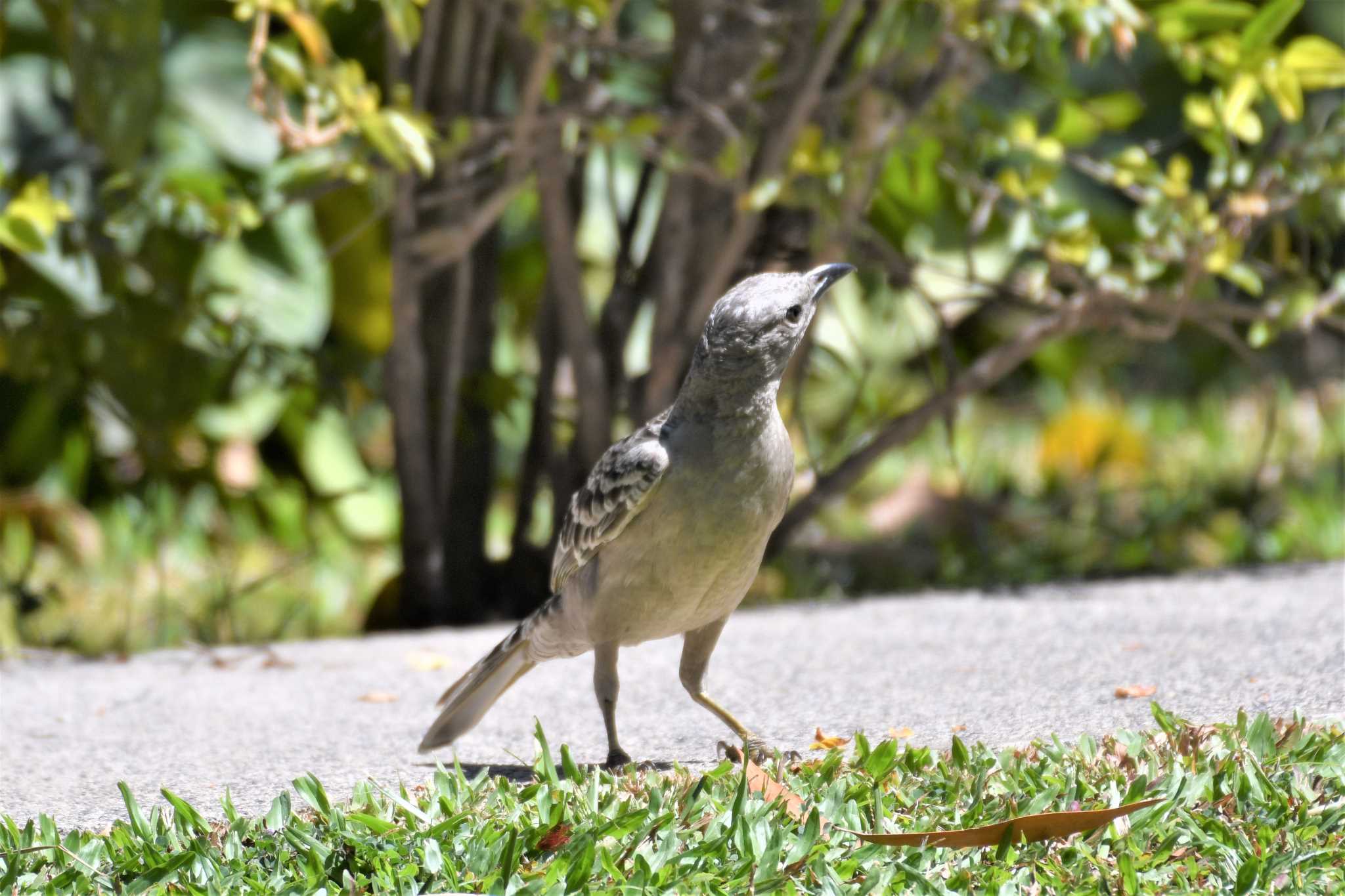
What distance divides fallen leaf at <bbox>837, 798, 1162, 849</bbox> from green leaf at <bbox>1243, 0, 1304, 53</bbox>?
2.59 metres

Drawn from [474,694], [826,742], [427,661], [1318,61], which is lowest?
[427,661]

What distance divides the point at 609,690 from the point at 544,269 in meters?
3.06

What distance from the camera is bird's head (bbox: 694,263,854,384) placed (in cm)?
323

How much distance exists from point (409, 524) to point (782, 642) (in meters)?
1.51

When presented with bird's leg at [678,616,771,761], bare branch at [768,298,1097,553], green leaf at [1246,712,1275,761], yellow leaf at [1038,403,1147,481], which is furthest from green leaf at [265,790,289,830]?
yellow leaf at [1038,403,1147,481]

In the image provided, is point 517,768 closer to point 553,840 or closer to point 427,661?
point 553,840

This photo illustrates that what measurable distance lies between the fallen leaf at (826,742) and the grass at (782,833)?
0.68 feet

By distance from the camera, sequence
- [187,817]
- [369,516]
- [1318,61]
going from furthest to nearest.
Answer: [369,516], [1318,61], [187,817]

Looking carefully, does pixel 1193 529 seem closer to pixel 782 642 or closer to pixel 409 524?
pixel 782 642

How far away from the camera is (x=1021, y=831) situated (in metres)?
2.82

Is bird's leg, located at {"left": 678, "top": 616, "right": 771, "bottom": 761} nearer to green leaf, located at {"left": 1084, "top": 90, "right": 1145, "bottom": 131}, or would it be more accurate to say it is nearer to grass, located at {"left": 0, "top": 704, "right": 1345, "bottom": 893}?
grass, located at {"left": 0, "top": 704, "right": 1345, "bottom": 893}

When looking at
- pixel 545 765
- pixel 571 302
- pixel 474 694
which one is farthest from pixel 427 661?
pixel 545 765

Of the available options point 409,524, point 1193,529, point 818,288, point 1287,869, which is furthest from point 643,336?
point 1287,869

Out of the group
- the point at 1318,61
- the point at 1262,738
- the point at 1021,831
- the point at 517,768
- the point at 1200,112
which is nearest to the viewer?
the point at 1021,831
